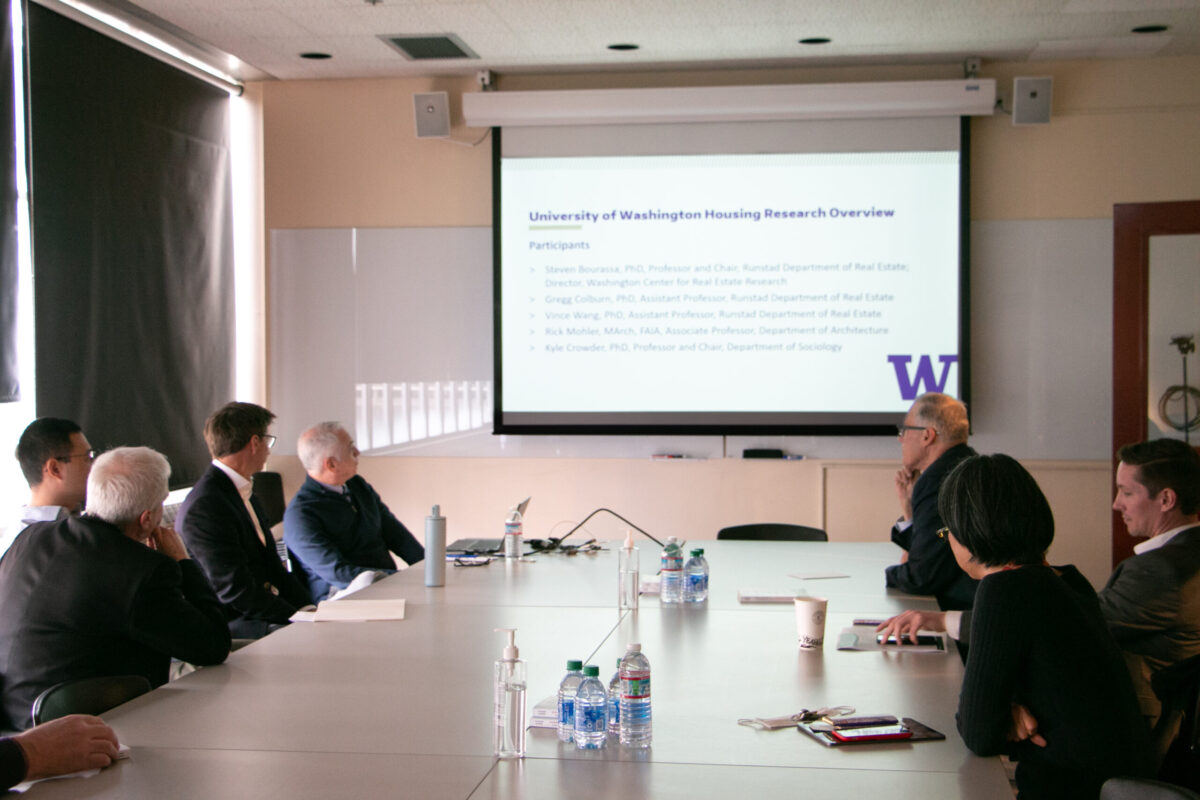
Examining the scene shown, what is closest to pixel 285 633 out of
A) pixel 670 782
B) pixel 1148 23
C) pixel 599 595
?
pixel 599 595

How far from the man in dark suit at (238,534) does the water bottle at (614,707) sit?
2.12 m

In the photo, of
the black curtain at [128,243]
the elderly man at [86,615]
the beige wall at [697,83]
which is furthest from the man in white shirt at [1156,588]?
the black curtain at [128,243]

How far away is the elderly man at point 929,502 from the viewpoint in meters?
3.52

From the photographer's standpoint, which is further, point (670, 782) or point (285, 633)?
point (285, 633)

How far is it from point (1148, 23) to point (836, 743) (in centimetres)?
474

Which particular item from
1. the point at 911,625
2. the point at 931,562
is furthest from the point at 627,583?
the point at 931,562

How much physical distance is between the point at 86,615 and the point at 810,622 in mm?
1744

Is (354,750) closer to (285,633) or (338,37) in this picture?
(285,633)

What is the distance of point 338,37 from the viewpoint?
5762 millimetres

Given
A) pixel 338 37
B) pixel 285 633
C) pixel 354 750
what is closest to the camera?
pixel 354 750

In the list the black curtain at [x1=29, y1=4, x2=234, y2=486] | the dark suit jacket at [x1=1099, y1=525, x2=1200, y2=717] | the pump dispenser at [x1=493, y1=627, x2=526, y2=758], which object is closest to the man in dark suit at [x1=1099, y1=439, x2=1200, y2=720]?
the dark suit jacket at [x1=1099, y1=525, x2=1200, y2=717]

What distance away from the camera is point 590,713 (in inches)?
80.7

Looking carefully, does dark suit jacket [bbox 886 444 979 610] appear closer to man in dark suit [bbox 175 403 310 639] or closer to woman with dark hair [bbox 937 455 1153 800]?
woman with dark hair [bbox 937 455 1153 800]

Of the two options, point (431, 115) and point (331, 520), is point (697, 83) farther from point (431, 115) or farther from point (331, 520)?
point (331, 520)
